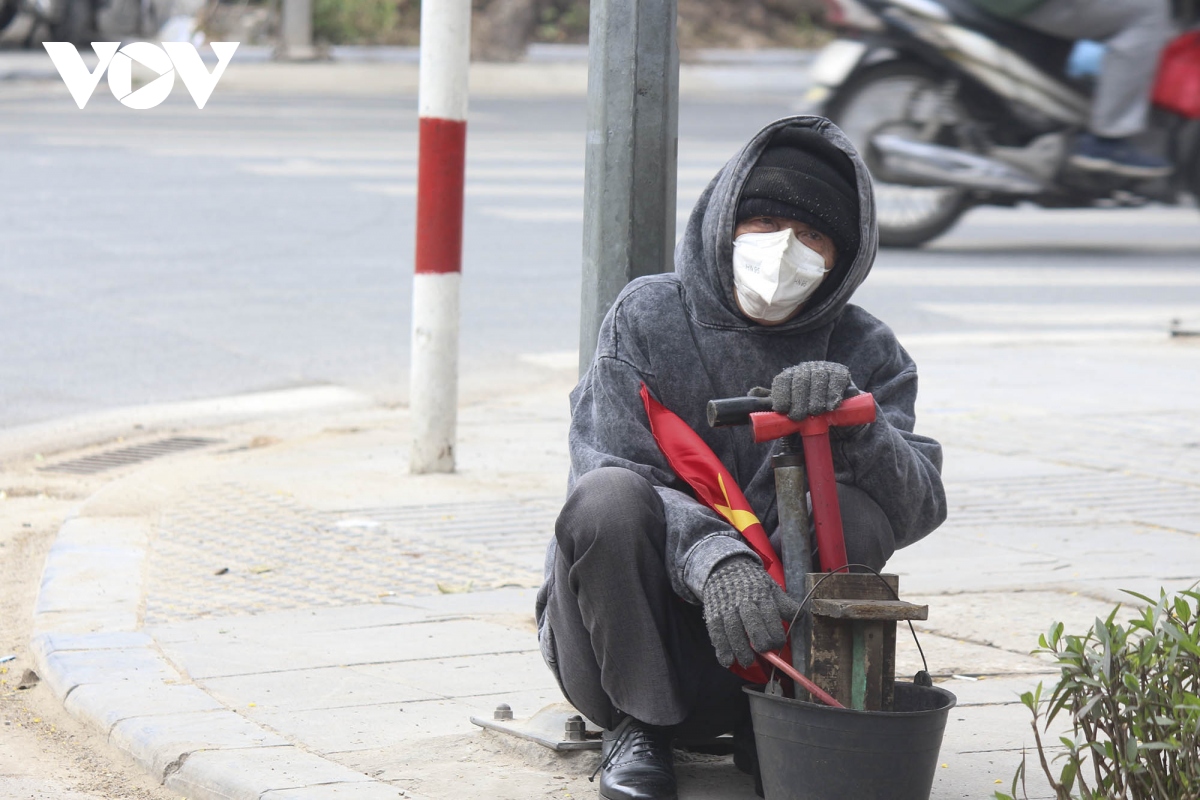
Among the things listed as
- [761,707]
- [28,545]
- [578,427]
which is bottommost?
[28,545]

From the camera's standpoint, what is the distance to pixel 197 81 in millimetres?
19328

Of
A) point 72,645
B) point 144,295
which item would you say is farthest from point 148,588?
point 144,295

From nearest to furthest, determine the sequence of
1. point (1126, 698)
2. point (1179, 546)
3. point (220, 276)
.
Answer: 1. point (1126, 698)
2. point (1179, 546)
3. point (220, 276)

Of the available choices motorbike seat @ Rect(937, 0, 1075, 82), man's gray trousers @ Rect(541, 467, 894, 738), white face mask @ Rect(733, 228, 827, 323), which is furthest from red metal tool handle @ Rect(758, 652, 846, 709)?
motorbike seat @ Rect(937, 0, 1075, 82)

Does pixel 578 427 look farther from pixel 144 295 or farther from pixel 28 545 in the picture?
pixel 144 295

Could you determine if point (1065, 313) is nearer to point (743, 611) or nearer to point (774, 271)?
point (774, 271)

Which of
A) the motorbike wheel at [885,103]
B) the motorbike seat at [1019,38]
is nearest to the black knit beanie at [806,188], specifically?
the motorbike wheel at [885,103]

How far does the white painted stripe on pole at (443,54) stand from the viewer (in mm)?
5398

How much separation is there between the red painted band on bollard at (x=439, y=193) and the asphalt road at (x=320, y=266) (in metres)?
1.88

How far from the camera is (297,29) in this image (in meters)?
23.8

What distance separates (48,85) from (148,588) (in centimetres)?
1774

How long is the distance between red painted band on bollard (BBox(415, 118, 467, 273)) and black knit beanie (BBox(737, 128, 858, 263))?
8.73ft

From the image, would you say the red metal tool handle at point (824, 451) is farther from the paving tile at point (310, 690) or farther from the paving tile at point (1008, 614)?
the paving tile at point (1008, 614)

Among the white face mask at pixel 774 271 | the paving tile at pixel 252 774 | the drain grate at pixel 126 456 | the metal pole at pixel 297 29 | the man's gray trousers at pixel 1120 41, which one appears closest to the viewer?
the white face mask at pixel 774 271
